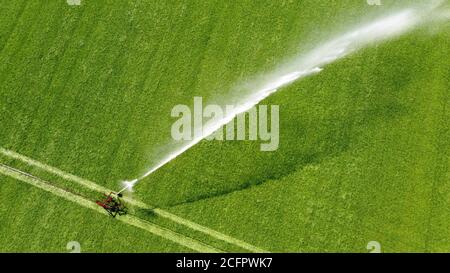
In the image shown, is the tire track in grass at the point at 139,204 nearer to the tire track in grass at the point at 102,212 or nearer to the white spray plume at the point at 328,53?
the tire track in grass at the point at 102,212

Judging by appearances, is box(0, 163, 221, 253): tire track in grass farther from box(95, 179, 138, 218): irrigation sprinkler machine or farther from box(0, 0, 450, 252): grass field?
box(95, 179, 138, 218): irrigation sprinkler machine

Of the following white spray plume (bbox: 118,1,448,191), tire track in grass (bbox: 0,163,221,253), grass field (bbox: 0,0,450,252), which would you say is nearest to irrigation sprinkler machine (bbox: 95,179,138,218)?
tire track in grass (bbox: 0,163,221,253)

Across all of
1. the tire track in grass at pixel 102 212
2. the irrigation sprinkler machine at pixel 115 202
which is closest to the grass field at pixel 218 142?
the tire track in grass at pixel 102 212

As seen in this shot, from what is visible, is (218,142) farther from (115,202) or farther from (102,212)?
(102,212)

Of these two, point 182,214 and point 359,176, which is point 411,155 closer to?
point 359,176

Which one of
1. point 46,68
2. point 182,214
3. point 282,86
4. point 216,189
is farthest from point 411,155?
point 46,68

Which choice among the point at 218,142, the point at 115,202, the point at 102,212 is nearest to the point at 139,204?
the point at 115,202
